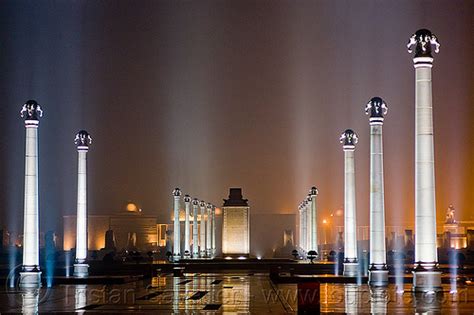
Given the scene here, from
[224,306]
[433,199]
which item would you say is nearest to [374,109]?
[433,199]

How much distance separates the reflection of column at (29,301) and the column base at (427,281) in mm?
16586

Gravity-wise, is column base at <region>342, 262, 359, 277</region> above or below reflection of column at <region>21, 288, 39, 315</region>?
above

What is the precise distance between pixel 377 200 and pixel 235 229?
62968 millimetres

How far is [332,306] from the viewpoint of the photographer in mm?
36062

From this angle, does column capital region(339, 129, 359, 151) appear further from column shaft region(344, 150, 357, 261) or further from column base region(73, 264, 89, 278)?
column base region(73, 264, 89, 278)

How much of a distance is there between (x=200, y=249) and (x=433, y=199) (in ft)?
336

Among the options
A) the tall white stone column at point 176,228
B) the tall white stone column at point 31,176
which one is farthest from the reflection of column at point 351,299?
the tall white stone column at point 176,228

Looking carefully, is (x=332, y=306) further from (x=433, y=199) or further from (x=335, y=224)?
(x=335, y=224)

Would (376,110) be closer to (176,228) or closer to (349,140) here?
(349,140)

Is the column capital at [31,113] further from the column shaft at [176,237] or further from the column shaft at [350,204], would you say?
the column shaft at [176,237]

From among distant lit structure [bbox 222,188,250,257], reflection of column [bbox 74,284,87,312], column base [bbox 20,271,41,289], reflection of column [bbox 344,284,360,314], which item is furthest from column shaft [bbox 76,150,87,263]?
distant lit structure [bbox 222,188,250,257]

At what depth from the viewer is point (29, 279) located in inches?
2010

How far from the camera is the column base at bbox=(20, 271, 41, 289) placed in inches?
2002

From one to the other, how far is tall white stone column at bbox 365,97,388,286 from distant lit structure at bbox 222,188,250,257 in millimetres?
62080
